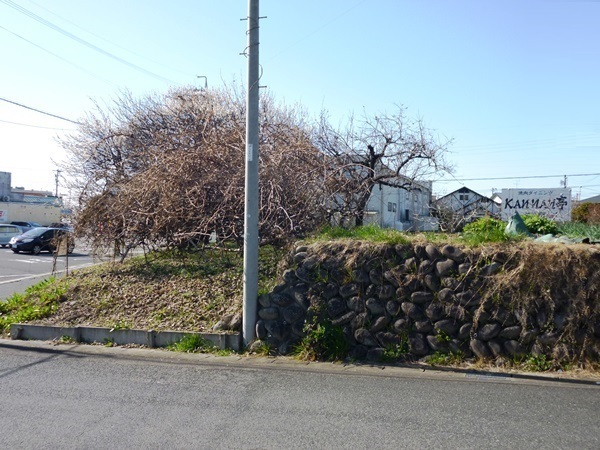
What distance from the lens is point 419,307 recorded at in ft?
23.6

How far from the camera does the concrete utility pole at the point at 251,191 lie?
25.0 feet

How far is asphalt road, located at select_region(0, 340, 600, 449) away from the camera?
4.53m

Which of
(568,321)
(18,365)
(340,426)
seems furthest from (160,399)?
(568,321)

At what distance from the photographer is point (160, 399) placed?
565 centimetres

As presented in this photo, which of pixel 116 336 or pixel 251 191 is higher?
pixel 251 191

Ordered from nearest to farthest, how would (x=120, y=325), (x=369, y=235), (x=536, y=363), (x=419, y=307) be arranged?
(x=536, y=363)
(x=419, y=307)
(x=369, y=235)
(x=120, y=325)

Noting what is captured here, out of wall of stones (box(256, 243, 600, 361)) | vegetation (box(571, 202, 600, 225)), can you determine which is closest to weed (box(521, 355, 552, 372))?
wall of stones (box(256, 243, 600, 361))

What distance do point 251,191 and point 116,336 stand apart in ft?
10.6

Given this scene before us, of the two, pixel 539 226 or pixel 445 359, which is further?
pixel 539 226

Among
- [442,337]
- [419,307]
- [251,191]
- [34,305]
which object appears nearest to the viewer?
[442,337]

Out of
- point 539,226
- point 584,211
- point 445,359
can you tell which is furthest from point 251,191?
point 584,211

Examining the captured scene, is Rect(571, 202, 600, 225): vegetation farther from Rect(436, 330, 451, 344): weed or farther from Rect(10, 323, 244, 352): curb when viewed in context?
Rect(10, 323, 244, 352): curb

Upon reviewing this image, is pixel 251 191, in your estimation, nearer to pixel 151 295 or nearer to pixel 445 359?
pixel 151 295

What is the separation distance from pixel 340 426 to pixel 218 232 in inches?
230
